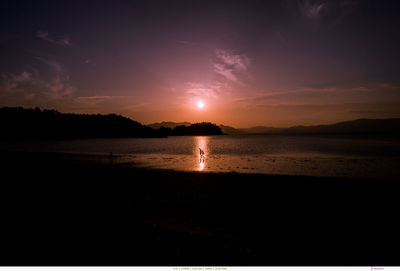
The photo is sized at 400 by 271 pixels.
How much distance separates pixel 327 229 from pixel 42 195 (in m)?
13.7

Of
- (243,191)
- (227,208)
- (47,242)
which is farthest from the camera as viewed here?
(243,191)

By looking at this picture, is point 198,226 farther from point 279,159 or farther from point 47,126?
point 47,126

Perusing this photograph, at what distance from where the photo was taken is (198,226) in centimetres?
638

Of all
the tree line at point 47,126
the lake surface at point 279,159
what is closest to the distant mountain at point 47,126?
the tree line at point 47,126

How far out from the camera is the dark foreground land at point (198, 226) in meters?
4.71

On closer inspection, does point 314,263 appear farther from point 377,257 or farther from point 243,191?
point 243,191

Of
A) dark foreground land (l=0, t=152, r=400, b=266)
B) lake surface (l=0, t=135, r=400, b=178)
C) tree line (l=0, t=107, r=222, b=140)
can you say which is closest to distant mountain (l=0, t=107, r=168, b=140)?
tree line (l=0, t=107, r=222, b=140)

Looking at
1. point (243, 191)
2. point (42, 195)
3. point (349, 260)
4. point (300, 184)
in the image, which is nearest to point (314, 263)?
point (349, 260)

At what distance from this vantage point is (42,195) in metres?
9.87

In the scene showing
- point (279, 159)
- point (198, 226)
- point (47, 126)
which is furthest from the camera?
point (47, 126)

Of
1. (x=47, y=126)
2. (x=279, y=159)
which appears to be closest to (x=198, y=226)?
(x=279, y=159)

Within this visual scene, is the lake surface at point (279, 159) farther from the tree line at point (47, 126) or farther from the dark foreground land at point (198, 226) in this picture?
the tree line at point (47, 126)

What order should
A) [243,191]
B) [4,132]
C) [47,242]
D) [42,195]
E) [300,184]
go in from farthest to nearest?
[4,132] < [300,184] < [243,191] < [42,195] < [47,242]

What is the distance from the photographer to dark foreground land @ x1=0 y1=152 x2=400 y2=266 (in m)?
4.71
